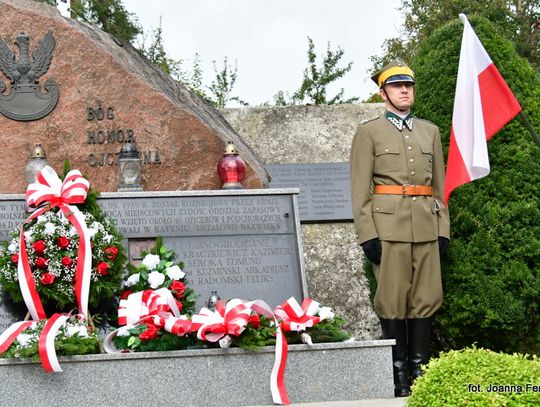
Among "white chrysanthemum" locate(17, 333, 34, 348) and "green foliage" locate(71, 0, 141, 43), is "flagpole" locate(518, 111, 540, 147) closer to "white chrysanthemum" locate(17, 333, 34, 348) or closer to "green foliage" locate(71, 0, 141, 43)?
"white chrysanthemum" locate(17, 333, 34, 348)

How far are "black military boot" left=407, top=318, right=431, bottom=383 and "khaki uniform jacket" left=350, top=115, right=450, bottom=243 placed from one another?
0.49 meters

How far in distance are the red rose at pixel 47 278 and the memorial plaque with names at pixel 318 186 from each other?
3.92m

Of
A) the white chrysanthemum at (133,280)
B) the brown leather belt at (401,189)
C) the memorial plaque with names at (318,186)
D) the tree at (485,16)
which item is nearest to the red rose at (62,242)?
the white chrysanthemum at (133,280)

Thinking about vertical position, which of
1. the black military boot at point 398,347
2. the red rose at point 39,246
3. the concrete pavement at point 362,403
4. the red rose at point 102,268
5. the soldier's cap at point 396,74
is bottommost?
the concrete pavement at point 362,403

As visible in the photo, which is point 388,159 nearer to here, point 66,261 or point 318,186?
point 66,261

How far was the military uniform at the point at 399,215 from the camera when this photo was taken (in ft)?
20.3

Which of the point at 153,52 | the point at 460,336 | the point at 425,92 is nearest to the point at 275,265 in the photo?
the point at 460,336

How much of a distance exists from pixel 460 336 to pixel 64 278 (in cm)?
265

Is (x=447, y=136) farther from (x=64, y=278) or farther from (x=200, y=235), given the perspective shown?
(x=64, y=278)

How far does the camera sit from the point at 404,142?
6391 millimetres

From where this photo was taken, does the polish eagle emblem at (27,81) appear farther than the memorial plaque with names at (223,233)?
Yes

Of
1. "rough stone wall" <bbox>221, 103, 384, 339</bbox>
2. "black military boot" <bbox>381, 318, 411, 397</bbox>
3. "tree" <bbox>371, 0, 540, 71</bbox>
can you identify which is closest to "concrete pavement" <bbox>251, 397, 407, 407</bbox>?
"black military boot" <bbox>381, 318, 411, 397</bbox>

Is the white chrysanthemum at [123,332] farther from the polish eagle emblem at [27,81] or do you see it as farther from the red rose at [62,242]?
the polish eagle emblem at [27,81]

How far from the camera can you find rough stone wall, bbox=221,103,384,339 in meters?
9.30
